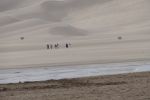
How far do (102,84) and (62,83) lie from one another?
175 centimetres

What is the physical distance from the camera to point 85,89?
1559 centimetres

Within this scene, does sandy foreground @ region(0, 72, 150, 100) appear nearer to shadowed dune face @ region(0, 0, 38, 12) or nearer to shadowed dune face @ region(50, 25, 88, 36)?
shadowed dune face @ region(50, 25, 88, 36)

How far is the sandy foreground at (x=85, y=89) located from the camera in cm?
1394

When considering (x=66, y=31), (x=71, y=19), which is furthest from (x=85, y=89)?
(x=71, y=19)

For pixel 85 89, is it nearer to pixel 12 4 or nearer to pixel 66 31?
pixel 66 31

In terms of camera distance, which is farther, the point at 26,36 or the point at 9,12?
the point at 9,12

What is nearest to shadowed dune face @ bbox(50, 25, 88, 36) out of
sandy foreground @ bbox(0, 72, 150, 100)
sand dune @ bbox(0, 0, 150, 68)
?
sand dune @ bbox(0, 0, 150, 68)

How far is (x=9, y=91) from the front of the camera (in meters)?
16.6

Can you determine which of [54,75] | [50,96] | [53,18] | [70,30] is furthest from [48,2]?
[50,96]

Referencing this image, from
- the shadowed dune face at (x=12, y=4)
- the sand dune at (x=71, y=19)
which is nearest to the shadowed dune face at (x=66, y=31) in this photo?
the sand dune at (x=71, y=19)

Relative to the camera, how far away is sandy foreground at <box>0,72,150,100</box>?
45.7 ft

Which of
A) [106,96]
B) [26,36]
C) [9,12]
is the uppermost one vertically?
[9,12]

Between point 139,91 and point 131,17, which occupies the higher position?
point 131,17

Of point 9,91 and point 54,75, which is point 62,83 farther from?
point 54,75
